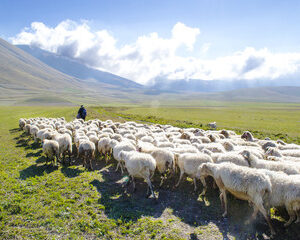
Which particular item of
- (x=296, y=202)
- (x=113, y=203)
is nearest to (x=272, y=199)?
(x=296, y=202)

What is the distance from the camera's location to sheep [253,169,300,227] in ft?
22.4

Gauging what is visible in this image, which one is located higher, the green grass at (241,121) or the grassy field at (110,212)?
the grassy field at (110,212)

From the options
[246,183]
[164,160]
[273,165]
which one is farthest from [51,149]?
[273,165]

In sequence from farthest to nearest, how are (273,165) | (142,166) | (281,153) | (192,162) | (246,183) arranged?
(281,153)
(192,162)
(142,166)
(273,165)
(246,183)

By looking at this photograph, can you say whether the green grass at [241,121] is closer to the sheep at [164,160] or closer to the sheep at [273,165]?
the sheep at [273,165]

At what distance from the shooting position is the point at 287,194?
6.96 metres

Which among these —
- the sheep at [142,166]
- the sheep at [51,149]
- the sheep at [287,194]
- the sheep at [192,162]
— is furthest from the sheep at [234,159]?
the sheep at [51,149]

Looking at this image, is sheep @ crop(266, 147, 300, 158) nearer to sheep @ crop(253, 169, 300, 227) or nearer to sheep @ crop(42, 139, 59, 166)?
sheep @ crop(253, 169, 300, 227)

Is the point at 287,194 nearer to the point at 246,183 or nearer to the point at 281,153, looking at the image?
the point at 246,183

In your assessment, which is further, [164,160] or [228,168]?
[164,160]

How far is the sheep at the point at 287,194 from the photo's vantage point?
22.4ft

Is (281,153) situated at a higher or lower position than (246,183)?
lower

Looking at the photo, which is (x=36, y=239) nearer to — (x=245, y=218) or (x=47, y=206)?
(x=47, y=206)

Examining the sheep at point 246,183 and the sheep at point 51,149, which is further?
the sheep at point 51,149
